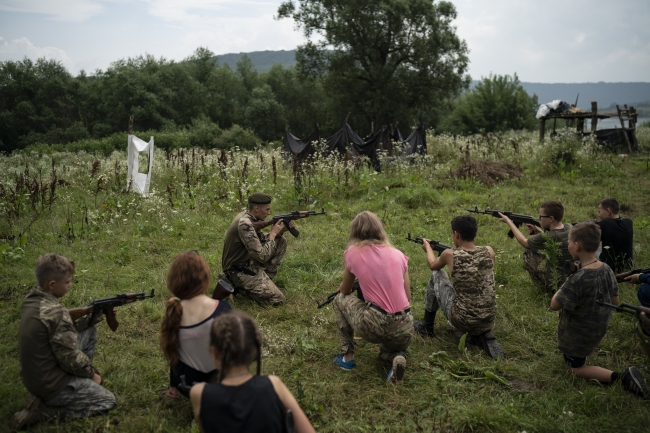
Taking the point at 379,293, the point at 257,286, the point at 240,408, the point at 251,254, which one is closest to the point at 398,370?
the point at 379,293

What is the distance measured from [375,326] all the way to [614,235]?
3744 millimetres

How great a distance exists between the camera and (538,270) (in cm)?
569

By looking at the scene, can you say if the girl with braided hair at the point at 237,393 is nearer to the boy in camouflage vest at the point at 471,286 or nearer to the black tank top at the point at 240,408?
the black tank top at the point at 240,408

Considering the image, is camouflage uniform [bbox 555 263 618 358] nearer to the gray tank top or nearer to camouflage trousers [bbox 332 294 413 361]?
camouflage trousers [bbox 332 294 413 361]

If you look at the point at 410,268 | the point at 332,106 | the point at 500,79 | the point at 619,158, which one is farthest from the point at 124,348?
the point at 500,79

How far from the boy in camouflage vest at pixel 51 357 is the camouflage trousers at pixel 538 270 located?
4899mm

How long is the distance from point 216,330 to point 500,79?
150 ft

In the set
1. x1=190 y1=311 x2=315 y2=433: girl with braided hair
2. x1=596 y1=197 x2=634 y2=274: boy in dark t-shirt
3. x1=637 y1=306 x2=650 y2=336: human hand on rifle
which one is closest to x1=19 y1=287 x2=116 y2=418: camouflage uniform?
x1=190 y1=311 x2=315 y2=433: girl with braided hair

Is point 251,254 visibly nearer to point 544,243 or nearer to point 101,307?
point 101,307

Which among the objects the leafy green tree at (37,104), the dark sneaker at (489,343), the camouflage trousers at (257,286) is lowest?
the dark sneaker at (489,343)

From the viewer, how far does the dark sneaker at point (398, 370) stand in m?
3.87

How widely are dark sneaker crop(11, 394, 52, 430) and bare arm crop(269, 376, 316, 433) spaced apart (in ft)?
6.62

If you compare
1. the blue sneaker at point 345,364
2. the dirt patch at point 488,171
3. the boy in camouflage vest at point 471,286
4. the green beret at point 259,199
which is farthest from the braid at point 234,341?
the dirt patch at point 488,171

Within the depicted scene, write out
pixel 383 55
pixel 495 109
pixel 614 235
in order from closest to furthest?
pixel 614 235, pixel 383 55, pixel 495 109
